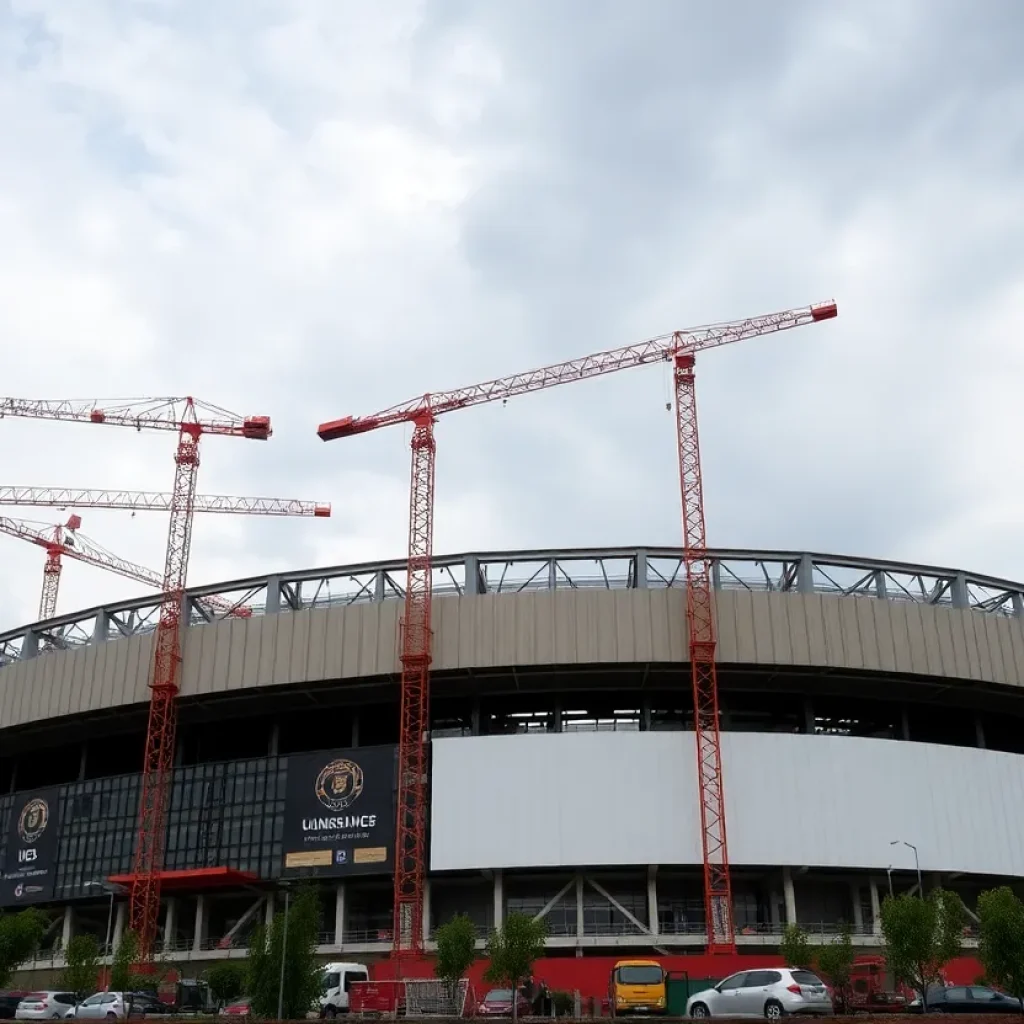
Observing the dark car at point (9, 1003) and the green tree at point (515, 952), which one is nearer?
the green tree at point (515, 952)

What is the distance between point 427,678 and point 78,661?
76.5 ft

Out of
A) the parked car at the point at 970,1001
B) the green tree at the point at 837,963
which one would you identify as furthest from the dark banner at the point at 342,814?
the parked car at the point at 970,1001

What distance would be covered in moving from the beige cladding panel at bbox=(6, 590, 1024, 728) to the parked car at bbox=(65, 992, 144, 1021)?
23.1 m

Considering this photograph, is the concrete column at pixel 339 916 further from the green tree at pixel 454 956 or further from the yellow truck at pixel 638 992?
the yellow truck at pixel 638 992

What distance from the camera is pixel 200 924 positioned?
7150cm

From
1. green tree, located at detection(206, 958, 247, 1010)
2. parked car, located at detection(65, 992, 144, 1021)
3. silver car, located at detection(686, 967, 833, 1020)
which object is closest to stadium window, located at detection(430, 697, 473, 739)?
green tree, located at detection(206, 958, 247, 1010)

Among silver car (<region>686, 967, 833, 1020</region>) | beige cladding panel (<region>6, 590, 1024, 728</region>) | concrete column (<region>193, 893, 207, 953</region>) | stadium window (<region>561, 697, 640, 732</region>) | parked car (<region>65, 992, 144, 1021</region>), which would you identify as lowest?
parked car (<region>65, 992, 144, 1021</region>)

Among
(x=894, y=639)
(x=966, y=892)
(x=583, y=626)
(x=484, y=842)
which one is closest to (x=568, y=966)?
(x=484, y=842)

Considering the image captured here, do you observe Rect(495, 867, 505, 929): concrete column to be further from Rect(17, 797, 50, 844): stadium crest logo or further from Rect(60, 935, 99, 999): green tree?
Rect(17, 797, 50, 844): stadium crest logo

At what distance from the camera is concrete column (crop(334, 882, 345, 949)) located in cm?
6744

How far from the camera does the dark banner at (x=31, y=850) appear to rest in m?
76.1

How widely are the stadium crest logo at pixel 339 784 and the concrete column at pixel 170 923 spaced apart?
12463 millimetres

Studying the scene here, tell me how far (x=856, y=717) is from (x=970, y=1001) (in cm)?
3524

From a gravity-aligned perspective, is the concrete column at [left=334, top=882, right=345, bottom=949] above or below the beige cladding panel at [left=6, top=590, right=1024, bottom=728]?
below
